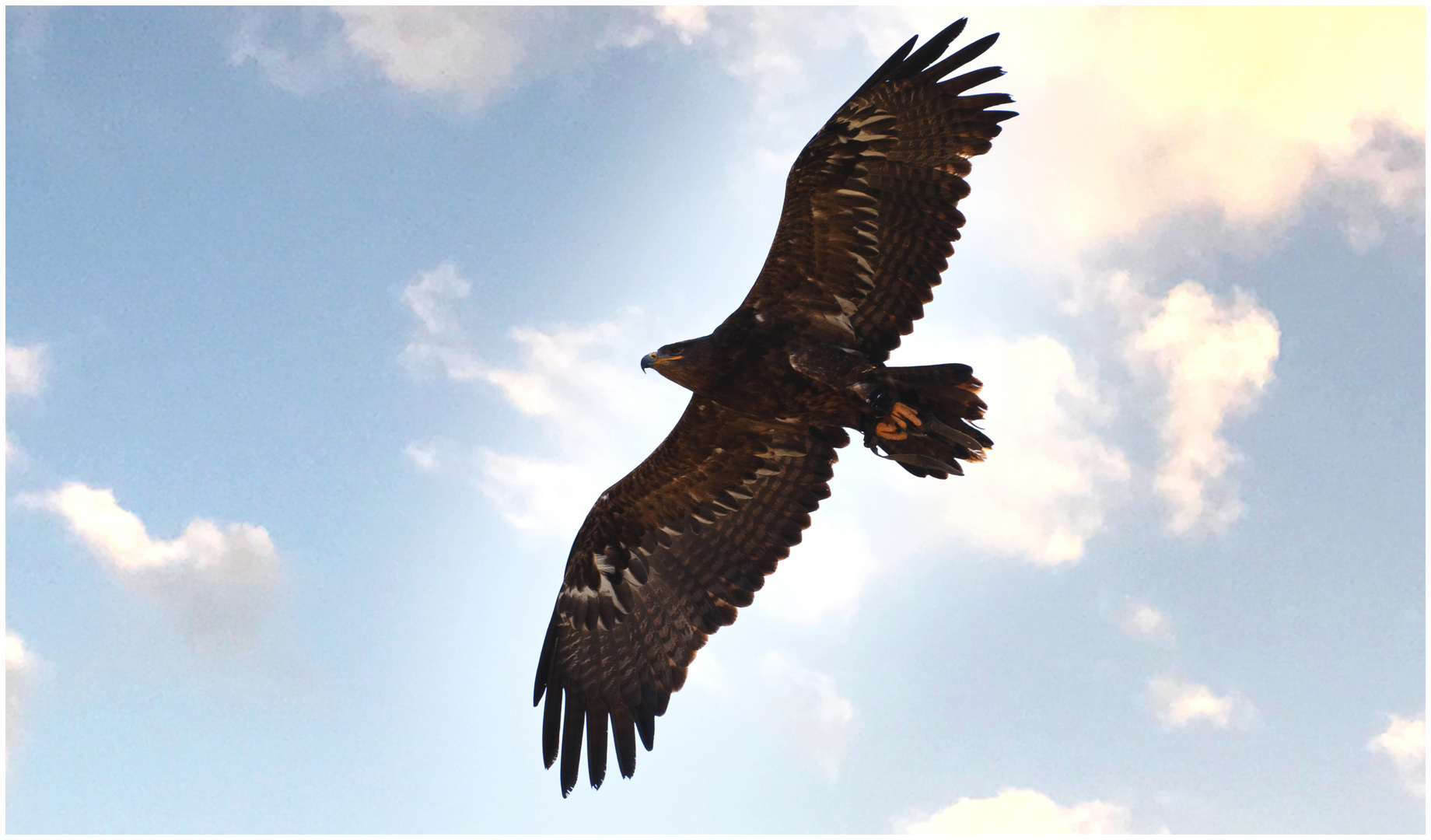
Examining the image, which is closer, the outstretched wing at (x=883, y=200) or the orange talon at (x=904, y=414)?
the orange talon at (x=904, y=414)

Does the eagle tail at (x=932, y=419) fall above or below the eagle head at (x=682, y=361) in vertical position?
below

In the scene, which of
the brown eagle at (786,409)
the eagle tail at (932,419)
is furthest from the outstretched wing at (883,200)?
the eagle tail at (932,419)

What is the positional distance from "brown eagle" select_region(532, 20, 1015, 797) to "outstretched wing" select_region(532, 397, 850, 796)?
0.06 feet

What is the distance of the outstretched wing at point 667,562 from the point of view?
36.9ft

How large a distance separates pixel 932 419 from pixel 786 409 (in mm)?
1574

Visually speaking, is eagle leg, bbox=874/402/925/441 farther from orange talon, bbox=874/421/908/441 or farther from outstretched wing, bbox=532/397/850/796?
outstretched wing, bbox=532/397/850/796

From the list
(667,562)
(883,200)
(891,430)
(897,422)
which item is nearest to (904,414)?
(897,422)

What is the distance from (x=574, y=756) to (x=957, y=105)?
7.15m

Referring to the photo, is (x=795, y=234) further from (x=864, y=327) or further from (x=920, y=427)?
(x=920, y=427)

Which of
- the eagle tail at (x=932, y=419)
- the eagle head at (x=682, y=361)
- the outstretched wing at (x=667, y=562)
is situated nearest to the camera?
the eagle tail at (x=932, y=419)

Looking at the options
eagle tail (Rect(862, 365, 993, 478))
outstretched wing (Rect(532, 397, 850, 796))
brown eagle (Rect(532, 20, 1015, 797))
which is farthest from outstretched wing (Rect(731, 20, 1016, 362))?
outstretched wing (Rect(532, 397, 850, 796))

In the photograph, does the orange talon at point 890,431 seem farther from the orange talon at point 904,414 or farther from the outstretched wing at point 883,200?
the outstretched wing at point 883,200

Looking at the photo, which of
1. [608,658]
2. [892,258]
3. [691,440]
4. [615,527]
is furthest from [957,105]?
[608,658]

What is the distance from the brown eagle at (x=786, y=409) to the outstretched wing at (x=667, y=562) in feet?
0.06
